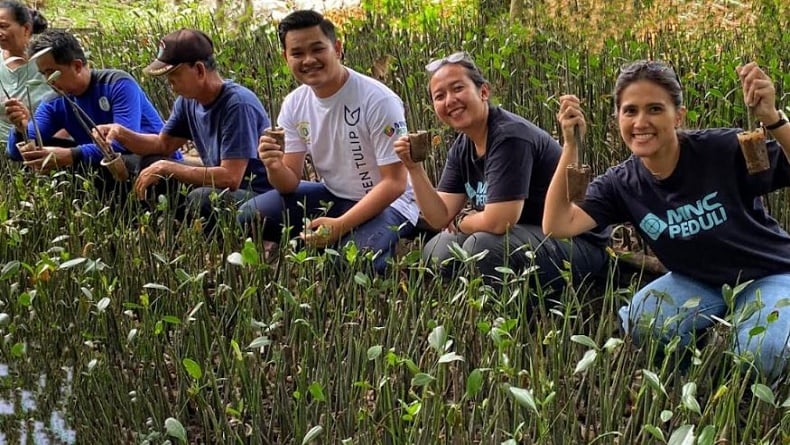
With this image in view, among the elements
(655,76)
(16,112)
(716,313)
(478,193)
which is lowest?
(716,313)

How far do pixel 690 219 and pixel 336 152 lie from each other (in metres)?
1.17

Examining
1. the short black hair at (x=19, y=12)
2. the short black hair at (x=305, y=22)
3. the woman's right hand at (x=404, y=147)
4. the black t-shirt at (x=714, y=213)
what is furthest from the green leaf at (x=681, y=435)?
the short black hair at (x=19, y=12)

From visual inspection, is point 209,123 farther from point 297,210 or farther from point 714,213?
point 714,213

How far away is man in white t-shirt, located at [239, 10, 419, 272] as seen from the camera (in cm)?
281

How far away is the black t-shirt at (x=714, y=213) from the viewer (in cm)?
215

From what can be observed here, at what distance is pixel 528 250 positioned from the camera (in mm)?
2473

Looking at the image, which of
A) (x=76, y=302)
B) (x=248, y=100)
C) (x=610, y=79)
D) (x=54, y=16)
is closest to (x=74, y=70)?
(x=248, y=100)

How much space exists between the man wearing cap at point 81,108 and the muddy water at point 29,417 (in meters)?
1.34

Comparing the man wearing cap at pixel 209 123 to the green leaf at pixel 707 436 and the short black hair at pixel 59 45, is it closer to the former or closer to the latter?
the short black hair at pixel 59 45

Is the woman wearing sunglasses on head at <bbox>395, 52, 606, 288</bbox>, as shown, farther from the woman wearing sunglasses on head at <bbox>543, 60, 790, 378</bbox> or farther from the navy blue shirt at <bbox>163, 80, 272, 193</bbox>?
the navy blue shirt at <bbox>163, 80, 272, 193</bbox>

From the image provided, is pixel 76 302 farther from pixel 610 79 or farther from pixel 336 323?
pixel 610 79

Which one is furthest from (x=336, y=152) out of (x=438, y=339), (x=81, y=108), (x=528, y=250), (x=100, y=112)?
(x=438, y=339)

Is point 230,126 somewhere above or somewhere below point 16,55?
below

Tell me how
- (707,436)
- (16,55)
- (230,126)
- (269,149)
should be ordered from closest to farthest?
(707,436) → (269,149) → (230,126) → (16,55)
